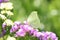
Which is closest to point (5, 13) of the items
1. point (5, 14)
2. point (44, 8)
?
point (5, 14)

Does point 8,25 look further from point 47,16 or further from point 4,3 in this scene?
point 47,16

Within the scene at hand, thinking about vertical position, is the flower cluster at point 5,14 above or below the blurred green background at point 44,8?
above

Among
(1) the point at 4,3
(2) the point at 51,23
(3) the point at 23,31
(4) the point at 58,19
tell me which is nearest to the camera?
(3) the point at 23,31

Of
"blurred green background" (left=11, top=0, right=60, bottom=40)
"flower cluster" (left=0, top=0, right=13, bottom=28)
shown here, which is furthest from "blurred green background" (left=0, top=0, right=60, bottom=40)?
"flower cluster" (left=0, top=0, right=13, bottom=28)

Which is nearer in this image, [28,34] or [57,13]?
[28,34]

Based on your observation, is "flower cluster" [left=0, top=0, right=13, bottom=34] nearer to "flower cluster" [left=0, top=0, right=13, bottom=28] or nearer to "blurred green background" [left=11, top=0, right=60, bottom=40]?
"flower cluster" [left=0, top=0, right=13, bottom=28]

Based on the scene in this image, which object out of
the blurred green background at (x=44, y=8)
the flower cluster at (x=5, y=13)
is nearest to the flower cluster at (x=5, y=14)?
the flower cluster at (x=5, y=13)

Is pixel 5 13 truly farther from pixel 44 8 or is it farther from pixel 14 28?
pixel 44 8

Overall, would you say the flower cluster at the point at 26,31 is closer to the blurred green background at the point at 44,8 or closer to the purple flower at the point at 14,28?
the purple flower at the point at 14,28

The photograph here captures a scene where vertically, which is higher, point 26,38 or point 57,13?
point 26,38

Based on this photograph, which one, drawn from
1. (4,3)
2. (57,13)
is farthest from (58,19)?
(4,3)

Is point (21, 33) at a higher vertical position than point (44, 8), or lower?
higher
